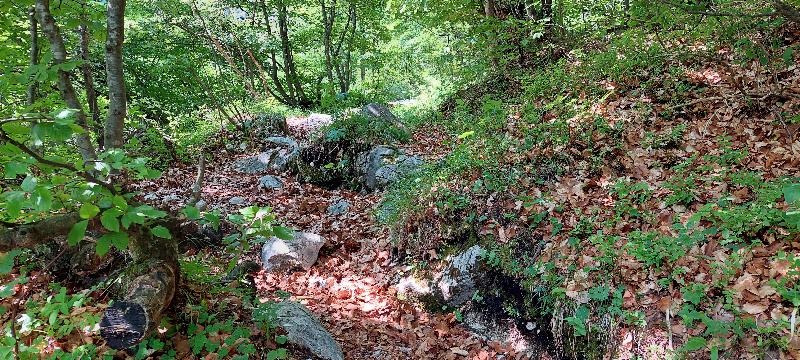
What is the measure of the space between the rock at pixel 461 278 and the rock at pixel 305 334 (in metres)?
1.44

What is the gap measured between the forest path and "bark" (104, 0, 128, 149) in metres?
2.25

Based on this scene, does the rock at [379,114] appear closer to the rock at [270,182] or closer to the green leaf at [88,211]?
the rock at [270,182]

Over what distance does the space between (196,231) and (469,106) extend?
619 cm

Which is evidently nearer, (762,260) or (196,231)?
(762,260)

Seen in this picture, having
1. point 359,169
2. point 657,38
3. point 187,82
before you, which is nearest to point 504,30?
point 657,38

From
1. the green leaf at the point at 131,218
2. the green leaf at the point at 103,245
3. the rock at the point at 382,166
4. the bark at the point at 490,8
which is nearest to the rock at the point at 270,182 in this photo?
the rock at the point at 382,166

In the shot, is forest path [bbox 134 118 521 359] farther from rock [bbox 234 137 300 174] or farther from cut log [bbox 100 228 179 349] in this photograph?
cut log [bbox 100 228 179 349]

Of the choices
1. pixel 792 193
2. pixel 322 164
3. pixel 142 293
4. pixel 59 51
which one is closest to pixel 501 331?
pixel 792 193

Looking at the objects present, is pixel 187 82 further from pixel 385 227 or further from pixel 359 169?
pixel 385 227

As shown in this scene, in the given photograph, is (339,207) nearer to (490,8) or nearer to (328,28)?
(490,8)

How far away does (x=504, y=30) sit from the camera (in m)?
9.23

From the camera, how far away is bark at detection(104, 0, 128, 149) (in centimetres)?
407

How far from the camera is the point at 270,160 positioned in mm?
9945

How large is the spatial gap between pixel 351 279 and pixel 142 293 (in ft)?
10.2
